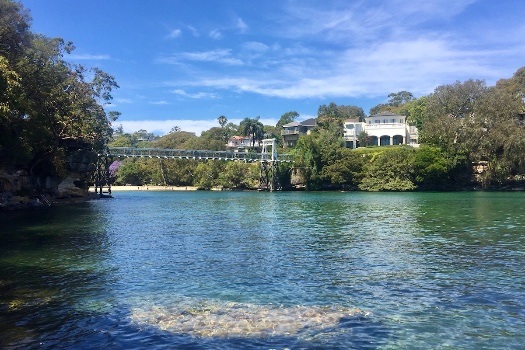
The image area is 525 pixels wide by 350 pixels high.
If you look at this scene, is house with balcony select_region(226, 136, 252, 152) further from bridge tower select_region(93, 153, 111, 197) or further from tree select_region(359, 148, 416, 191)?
tree select_region(359, 148, 416, 191)

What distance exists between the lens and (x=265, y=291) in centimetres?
1173

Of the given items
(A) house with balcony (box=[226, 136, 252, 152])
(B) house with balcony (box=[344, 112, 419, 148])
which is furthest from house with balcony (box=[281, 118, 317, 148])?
(B) house with balcony (box=[344, 112, 419, 148])

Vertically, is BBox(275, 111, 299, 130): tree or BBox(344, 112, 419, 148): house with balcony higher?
A: BBox(275, 111, 299, 130): tree

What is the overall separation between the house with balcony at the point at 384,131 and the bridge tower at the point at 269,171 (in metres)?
20.9

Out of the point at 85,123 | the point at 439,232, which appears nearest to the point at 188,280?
the point at 439,232

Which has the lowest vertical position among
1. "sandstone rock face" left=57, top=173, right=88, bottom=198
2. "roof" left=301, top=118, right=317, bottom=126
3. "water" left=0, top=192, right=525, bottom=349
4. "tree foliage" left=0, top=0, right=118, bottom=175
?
"water" left=0, top=192, right=525, bottom=349

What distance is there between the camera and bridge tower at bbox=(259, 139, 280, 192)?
9869cm

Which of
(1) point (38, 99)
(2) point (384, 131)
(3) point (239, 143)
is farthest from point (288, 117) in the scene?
(1) point (38, 99)

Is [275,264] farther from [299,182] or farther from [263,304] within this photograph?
[299,182]

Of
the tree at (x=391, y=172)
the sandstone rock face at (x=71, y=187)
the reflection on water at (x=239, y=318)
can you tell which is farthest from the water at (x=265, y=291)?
the tree at (x=391, y=172)

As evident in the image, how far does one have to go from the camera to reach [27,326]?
358 inches

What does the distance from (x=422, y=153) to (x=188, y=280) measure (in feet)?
247

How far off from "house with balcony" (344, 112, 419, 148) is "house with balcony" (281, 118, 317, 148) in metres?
15.1

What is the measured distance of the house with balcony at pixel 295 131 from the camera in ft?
406
